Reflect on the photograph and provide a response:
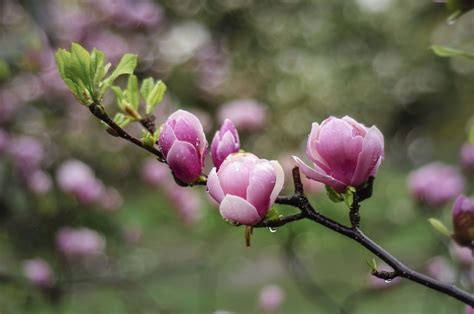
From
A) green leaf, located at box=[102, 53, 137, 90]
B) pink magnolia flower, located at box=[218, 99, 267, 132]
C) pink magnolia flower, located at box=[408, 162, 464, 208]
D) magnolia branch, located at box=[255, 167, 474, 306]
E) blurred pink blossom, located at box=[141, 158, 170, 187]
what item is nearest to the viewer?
magnolia branch, located at box=[255, 167, 474, 306]

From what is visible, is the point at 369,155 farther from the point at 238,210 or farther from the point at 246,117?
the point at 246,117

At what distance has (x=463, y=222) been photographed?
732 mm

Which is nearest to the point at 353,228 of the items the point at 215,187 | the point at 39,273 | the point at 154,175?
the point at 215,187

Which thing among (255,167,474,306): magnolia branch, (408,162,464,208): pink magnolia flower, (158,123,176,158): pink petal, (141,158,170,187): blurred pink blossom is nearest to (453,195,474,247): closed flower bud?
(255,167,474,306): magnolia branch

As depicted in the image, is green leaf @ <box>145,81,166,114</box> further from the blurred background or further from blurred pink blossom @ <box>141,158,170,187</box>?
blurred pink blossom @ <box>141,158,170,187</box>

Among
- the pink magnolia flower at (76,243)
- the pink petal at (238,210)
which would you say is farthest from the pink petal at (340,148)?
the pink magnolia flower at (76,243)

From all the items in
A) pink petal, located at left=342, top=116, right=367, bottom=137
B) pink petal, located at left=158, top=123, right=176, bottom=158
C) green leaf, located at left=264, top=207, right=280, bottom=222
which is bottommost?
green leaf, located at left=264, top=207, right=280, bottom=222

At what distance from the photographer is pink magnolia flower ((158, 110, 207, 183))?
651 mm

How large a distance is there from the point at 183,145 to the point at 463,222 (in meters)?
0.35

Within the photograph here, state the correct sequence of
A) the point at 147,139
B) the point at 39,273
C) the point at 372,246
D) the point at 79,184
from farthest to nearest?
the point at 79,184 < the point at 39,273 < the point at 147,139 < the point at 372,246

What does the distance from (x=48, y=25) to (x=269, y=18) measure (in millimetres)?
6159

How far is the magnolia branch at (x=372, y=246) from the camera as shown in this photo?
59 cm

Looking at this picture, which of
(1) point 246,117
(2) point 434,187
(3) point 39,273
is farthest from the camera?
(1) point 246,117

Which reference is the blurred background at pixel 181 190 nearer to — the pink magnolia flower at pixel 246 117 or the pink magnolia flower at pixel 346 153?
the pink magnolia flower at pixel 246 117
